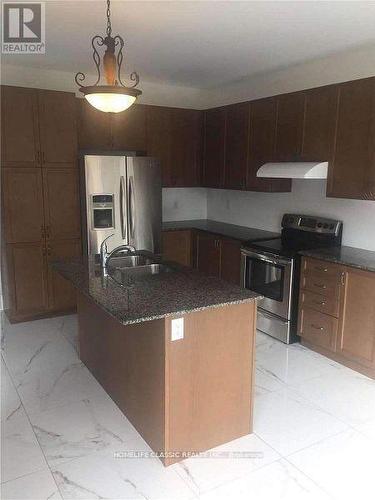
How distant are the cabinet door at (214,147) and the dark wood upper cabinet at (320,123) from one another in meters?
1.34

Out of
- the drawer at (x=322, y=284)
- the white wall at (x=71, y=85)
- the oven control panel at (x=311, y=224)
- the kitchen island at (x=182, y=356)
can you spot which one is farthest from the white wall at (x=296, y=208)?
the kitchen island at (x=182, y=356)

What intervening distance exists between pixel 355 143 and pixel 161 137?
246 centimetres

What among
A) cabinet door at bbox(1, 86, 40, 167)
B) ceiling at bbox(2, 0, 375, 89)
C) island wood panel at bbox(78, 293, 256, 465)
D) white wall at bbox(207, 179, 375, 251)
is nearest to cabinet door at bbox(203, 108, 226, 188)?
white wall at bbox(207, 179, 375, 251)

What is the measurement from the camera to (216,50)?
3.66m

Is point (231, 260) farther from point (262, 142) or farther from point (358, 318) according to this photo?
point (358, 318)

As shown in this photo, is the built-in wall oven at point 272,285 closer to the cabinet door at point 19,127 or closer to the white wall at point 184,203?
the white wall at point 184,203

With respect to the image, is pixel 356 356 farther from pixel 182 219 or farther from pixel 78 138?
pixel 78 138

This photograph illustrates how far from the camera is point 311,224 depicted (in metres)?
4.18

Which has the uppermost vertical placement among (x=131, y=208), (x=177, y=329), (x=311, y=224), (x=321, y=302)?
(x=131, y=208)

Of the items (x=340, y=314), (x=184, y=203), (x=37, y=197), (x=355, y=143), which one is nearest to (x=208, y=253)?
(x=184, y=203)

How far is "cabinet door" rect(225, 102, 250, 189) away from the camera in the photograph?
4.63m

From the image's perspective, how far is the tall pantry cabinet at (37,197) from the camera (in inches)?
160

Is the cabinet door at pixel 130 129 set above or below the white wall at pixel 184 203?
above

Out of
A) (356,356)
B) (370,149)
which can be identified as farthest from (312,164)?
(356,356)
